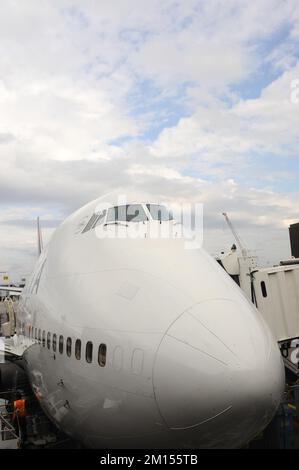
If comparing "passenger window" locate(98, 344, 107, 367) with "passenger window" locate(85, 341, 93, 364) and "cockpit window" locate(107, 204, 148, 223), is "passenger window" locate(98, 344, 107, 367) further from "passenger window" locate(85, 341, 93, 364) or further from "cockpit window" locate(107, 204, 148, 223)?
"cockpit window" locate(107, 204, 148, 223)

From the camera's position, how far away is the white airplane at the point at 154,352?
5.41 metres

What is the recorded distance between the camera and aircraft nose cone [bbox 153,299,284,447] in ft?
17.5

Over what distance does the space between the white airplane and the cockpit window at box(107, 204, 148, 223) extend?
2.65 feet

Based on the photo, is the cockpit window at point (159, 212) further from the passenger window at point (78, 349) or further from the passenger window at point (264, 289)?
the passenger window at point (264, 289)

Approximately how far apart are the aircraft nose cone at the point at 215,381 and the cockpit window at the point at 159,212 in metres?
4.17

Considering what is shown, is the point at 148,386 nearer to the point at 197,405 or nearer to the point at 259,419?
the point at 197,405

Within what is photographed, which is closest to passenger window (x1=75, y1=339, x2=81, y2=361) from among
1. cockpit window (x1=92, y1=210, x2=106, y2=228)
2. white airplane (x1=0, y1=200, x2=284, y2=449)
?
white airplane (x1=0, y1=200, x2=284, y2=449)

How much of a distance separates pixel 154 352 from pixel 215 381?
36.0 inches

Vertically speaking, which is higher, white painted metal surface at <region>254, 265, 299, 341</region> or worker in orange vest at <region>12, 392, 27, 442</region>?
white painted metal surface at <region>254, 265, 299, 341</region>

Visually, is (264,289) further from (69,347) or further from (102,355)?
(102,355)

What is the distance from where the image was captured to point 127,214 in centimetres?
975
